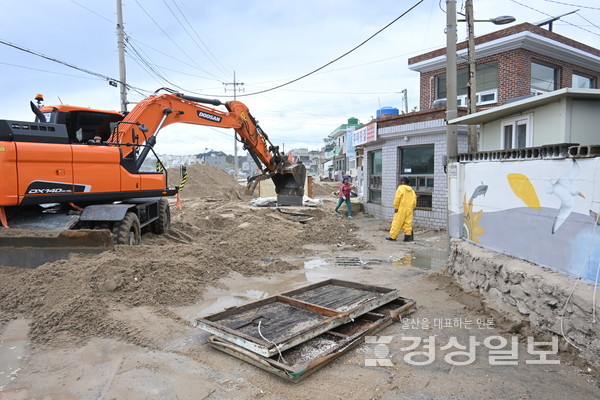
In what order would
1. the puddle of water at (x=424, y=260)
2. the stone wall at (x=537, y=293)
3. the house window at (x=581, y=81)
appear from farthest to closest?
the house window at (x=581, y=81)
the puddle of water at (x=424, y=260)
the stone wall at (x=537, y=293)

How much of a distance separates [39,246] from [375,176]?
12.2 m

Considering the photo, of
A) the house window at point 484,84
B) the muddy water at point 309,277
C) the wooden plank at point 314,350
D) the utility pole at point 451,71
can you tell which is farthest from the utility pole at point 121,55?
the wooden plank at point 314,350

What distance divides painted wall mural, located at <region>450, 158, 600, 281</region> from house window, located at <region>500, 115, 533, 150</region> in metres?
1.09

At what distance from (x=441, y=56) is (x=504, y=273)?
13587 millimetres

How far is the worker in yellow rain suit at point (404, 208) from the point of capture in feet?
35.1

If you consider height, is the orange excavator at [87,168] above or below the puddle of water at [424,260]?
above

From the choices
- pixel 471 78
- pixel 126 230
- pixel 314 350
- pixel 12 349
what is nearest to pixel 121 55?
pixel 126 230

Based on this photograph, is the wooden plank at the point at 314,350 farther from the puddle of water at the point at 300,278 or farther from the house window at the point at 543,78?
the house window at the point at 543,78

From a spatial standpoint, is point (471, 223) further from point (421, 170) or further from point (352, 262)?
point (421, 170)

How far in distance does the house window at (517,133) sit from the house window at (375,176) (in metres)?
8.17

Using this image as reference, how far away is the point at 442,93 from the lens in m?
17.5

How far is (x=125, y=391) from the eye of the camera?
358 centimetres

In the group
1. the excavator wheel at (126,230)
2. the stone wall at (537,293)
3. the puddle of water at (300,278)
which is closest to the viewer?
the stone wall at (537,293)

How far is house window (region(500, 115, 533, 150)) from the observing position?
6730 millimetres
